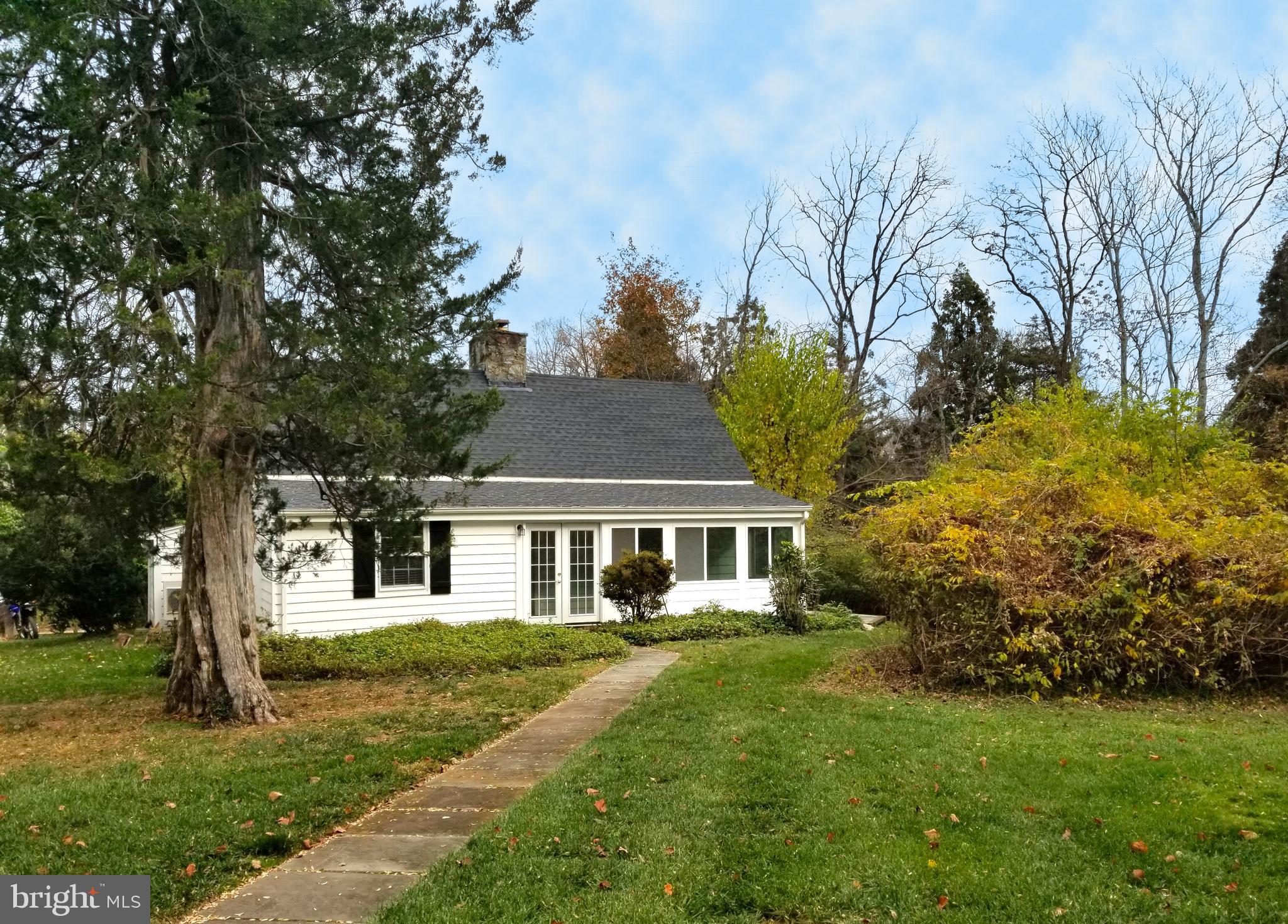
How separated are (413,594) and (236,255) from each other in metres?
8.26

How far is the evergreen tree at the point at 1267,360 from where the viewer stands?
24.6 metres

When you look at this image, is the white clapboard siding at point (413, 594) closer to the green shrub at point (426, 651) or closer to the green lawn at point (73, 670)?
the green shrub at point (426, 651)

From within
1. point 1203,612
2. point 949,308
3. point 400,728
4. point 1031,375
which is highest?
point 949,308

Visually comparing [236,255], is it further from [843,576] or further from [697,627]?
[843,576]

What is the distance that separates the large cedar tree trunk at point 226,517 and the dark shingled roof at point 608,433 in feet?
30.7

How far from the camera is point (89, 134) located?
6.95m

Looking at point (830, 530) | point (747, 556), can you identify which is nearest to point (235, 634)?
point (747, 556)

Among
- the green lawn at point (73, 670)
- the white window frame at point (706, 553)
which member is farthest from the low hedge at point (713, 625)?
the green lawn at point (73, 670)

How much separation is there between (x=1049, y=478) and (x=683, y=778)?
649 cm

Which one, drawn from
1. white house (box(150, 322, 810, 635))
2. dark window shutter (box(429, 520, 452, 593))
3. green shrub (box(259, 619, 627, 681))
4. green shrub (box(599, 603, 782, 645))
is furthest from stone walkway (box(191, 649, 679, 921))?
dark window shutter (box(429, 520, 452, 593))

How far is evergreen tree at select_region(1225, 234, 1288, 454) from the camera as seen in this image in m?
24.6

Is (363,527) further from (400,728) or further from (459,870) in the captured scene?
(459,870)

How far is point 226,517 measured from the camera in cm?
875

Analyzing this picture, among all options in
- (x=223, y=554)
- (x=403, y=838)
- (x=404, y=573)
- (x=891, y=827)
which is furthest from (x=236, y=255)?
(x=404, y=573)
